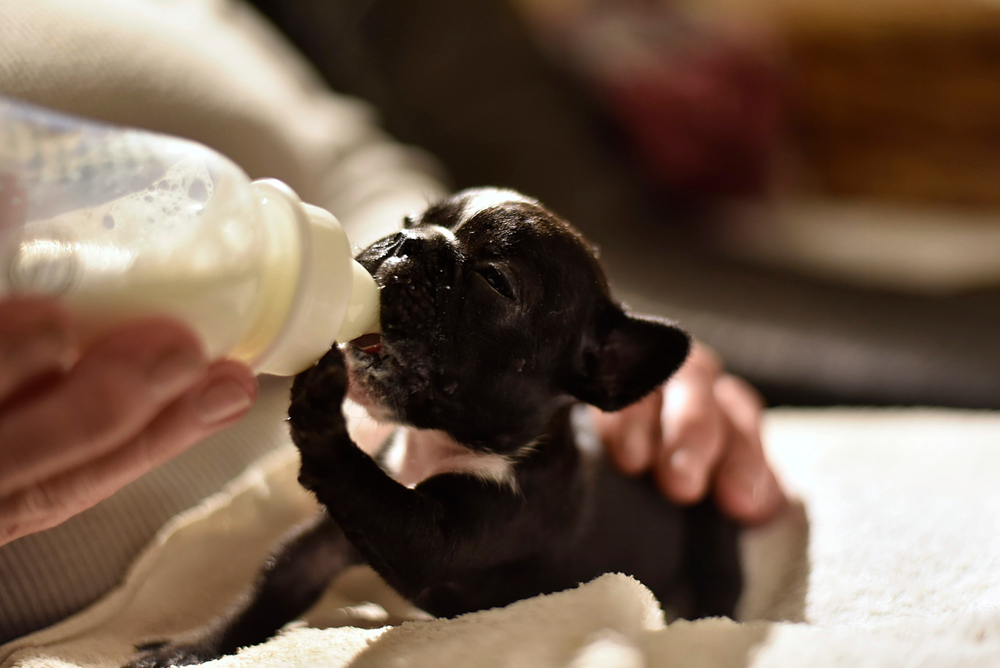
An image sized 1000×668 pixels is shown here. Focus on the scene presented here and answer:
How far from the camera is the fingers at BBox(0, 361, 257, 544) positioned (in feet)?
2.05

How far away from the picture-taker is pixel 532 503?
108 centimetres

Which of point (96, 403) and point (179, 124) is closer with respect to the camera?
point (96, 403)

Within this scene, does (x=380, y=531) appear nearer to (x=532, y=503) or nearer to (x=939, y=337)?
(x=532, y=503)

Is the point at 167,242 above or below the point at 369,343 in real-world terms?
above

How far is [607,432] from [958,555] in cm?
56

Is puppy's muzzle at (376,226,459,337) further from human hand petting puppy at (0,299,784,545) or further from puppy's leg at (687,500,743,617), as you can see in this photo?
puppy's leg at (687,500,743,617)

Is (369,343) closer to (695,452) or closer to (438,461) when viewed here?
(438,461)

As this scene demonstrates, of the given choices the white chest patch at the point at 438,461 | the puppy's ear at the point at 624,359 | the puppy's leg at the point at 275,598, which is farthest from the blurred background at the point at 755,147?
the puppy's leg at the point at 275,598

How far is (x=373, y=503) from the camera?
34.4 inches

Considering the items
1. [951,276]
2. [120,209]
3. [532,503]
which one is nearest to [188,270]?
[120,209]

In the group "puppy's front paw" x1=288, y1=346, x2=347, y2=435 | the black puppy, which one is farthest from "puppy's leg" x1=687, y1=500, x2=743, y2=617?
"puppy's front paw" x1=288, y1=346, x2=347, y2=435

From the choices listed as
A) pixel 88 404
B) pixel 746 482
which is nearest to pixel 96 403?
pixel 88 404

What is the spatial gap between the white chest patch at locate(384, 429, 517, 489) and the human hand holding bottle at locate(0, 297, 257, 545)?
419 millimetres

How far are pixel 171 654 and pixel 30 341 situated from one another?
509 mm
